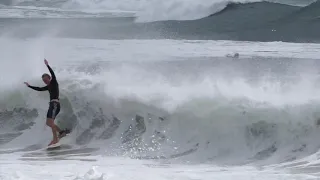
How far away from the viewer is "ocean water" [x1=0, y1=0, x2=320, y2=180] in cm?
880

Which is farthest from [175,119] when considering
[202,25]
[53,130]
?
[202,25]

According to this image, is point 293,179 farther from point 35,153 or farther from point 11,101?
point 11,101

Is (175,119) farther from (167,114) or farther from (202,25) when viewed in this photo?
(202,25)

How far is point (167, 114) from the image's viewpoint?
11.4 meters

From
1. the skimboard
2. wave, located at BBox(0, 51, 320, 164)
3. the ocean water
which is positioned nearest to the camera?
the ocean water

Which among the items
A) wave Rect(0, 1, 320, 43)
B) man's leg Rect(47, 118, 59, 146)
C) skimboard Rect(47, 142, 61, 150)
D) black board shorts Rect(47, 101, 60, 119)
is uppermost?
wave Rect(0, 1, 320, 43)

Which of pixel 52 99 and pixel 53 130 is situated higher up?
pixel 52 99

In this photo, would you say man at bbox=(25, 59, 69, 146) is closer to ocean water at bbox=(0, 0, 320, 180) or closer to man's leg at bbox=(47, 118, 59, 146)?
man's leg at bbox=(47, 118, 59, 146)

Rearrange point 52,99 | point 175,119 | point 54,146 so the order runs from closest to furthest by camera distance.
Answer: point 54,146 < point 52,99 < point 175,119

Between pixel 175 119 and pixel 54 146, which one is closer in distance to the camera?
pixel 54 146

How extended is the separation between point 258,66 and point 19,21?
1921 centimetres

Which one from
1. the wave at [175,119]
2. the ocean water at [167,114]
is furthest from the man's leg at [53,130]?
the wave at [175,119]

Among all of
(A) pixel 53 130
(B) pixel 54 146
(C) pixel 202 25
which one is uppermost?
(C) pixel 202 25

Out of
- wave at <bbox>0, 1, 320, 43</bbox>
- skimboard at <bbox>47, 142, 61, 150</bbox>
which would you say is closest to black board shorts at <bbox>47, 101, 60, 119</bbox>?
skimboard at <bbox>47, 142, 61, 150</bbox>
